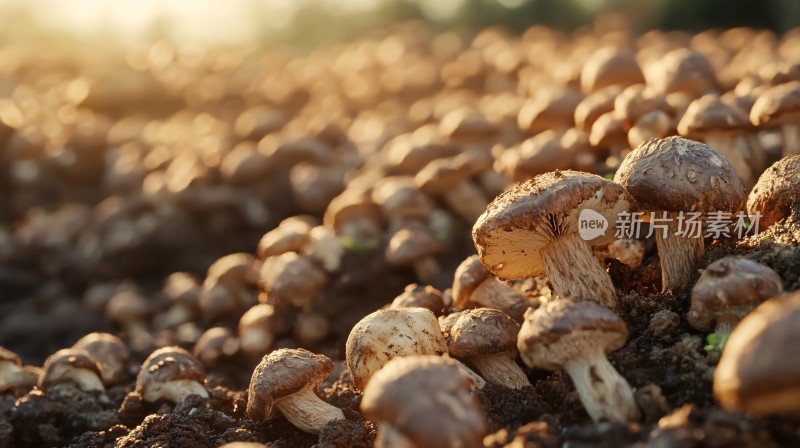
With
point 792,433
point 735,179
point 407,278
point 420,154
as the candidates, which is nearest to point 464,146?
point 420,154

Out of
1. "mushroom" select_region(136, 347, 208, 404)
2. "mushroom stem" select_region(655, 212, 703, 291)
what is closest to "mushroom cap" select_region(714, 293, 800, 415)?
"mushroom stem" select_region(655, 212, 703, 291)

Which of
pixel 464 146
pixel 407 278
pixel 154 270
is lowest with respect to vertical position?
pixel 407 278

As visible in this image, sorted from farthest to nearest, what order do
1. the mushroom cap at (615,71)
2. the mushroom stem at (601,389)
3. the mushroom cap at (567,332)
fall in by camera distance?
the mushroom cap at (615,71) → the mushroom stem at (601,389) → the mushroom cap at (567,332)

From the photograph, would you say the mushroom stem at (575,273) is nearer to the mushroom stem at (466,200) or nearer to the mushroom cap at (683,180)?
the mushroom cap at (683,180)

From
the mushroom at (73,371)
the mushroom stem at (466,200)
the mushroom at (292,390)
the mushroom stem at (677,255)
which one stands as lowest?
the mushroom stem at (677,255)

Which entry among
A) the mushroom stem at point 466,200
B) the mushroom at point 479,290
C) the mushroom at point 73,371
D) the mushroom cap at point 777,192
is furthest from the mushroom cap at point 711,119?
the mushroom at point 73,371

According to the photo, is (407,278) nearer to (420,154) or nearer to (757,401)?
(420,154)

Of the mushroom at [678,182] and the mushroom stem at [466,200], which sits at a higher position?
the mushroom stem at [466,200]
